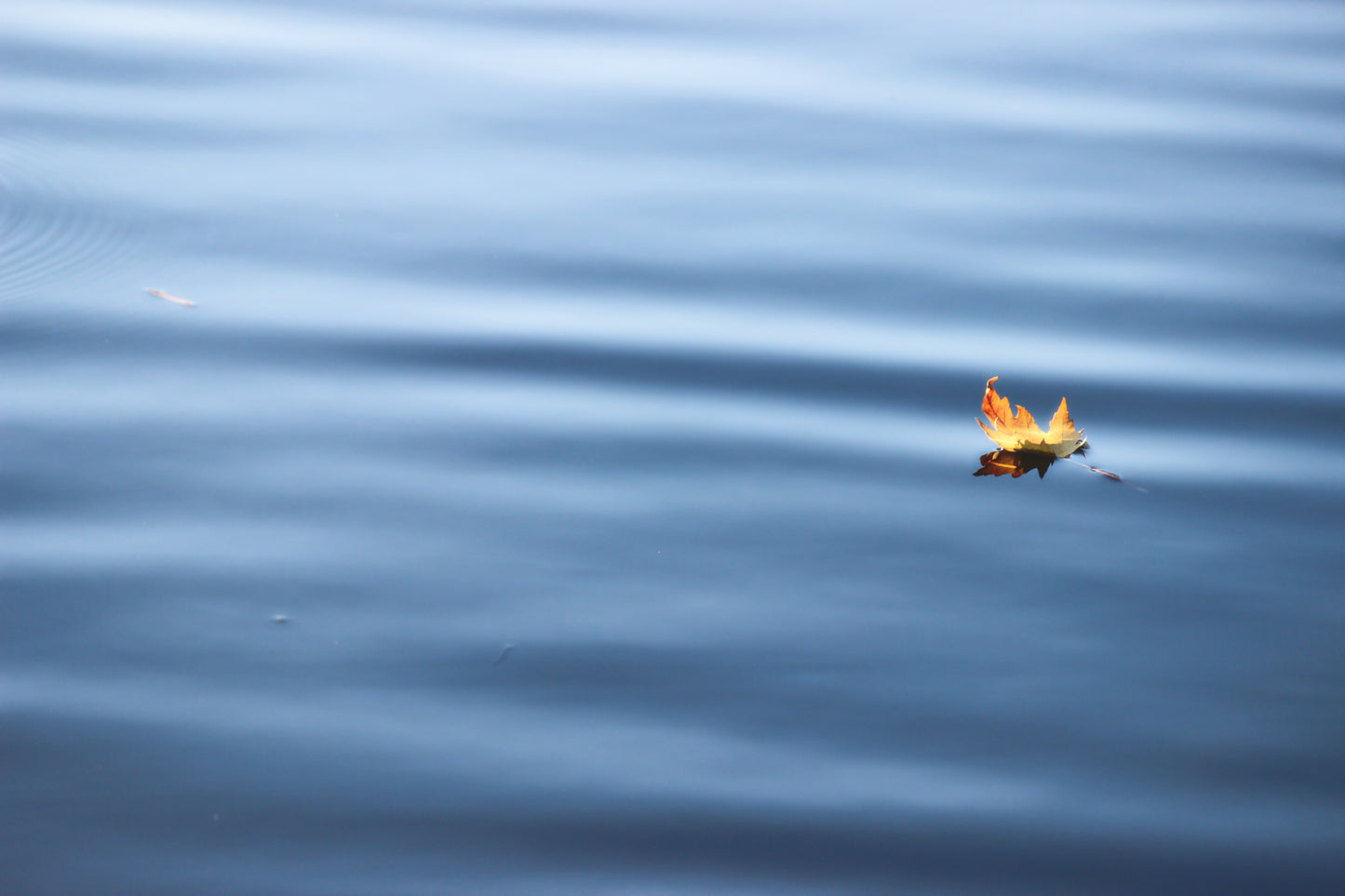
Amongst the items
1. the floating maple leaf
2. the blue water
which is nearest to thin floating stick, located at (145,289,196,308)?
the blue water

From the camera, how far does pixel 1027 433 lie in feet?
4.50

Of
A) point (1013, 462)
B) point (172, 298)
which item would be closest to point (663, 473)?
point (1013, 462)

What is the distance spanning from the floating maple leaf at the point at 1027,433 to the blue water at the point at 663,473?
0.03m

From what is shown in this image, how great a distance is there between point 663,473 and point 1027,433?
1.28 feet

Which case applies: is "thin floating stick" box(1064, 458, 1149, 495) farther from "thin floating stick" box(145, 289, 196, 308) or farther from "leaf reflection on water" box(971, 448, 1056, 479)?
"thin floating stick" box(145, 289, 196, 308)

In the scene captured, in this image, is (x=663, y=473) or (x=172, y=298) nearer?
(x=663, y=473)

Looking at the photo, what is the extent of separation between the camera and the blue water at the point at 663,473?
3.18 feet

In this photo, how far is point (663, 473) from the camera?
1.32 metres

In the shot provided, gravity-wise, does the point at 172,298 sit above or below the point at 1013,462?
above

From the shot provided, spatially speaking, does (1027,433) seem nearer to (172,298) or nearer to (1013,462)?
(1013,462)

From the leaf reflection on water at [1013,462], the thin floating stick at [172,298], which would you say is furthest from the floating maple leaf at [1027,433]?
the thin floating stick at [172,298]

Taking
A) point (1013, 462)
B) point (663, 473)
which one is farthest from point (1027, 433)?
point (663, 473)

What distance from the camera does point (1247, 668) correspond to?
3.63 feet

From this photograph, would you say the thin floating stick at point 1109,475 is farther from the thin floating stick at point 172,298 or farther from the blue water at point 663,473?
the thin floating stick at point 172,298
